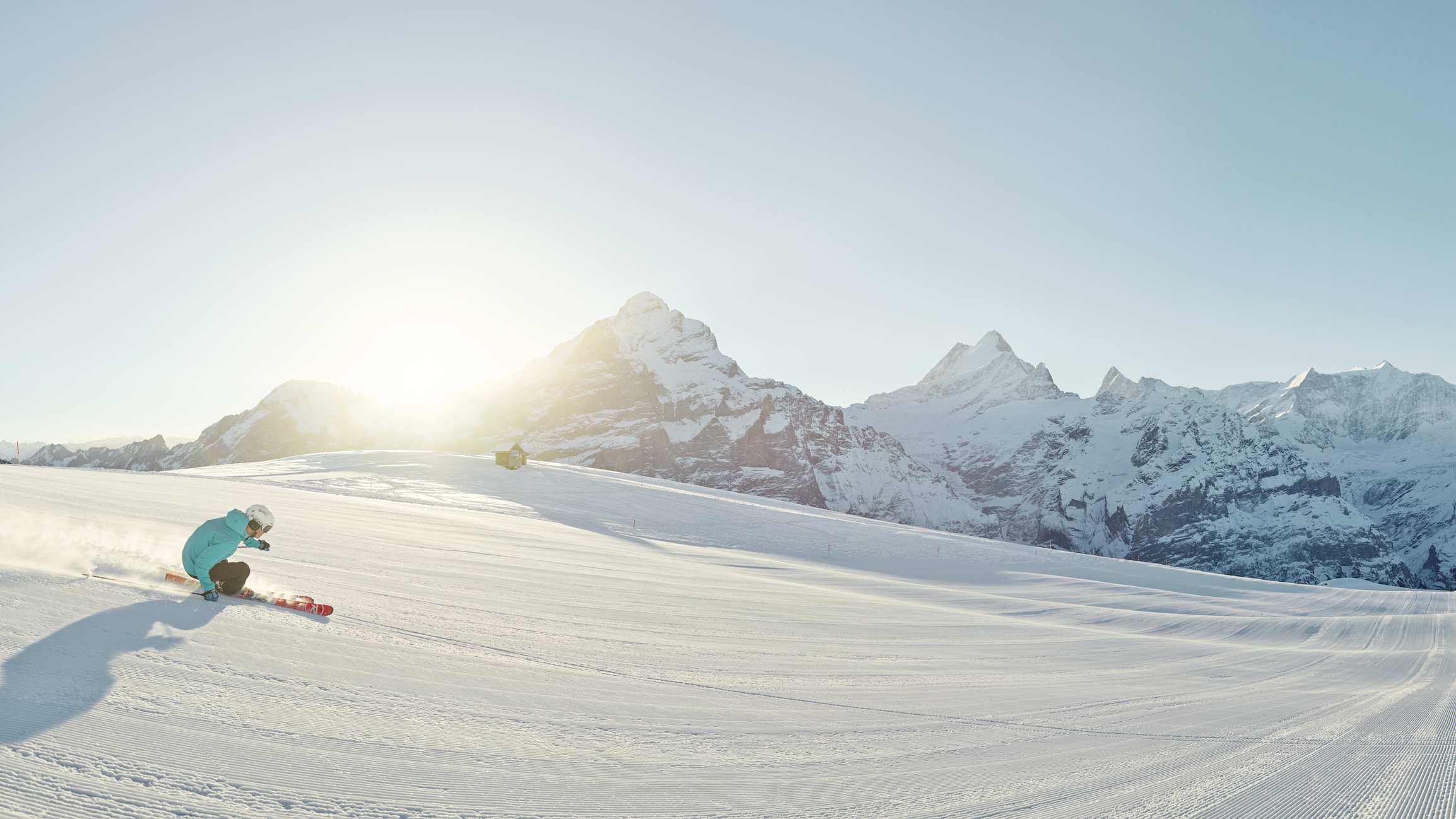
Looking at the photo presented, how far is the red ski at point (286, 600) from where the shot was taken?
7.19 meters

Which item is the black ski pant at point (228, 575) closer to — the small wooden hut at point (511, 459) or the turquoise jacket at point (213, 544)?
the turquoise jacket at point (213, 544)

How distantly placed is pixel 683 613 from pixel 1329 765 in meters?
7.67

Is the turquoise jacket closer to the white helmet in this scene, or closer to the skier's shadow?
the white helmet

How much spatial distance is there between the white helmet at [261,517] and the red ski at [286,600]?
27.0 inches

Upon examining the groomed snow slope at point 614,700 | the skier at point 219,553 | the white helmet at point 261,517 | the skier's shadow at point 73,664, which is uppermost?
the white helmet at point 261,517

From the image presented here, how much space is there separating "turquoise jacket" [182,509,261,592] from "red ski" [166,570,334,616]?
354 mm

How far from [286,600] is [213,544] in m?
0.97

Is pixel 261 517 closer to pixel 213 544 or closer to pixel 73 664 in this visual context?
pixel 213 544

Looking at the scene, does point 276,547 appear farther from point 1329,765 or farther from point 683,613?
point 1329,765

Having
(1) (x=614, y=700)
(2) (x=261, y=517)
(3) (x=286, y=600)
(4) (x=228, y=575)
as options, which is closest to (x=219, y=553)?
(4) (x=228, y=575)

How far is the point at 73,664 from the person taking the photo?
4.54 metres

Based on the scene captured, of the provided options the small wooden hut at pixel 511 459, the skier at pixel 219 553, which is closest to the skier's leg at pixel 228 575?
the skier at pixel 219 553

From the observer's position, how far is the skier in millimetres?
7164

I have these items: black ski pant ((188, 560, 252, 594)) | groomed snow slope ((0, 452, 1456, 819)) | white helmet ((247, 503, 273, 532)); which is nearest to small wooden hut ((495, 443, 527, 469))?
groomed snow slope ((0, 452, 1456, 819))
